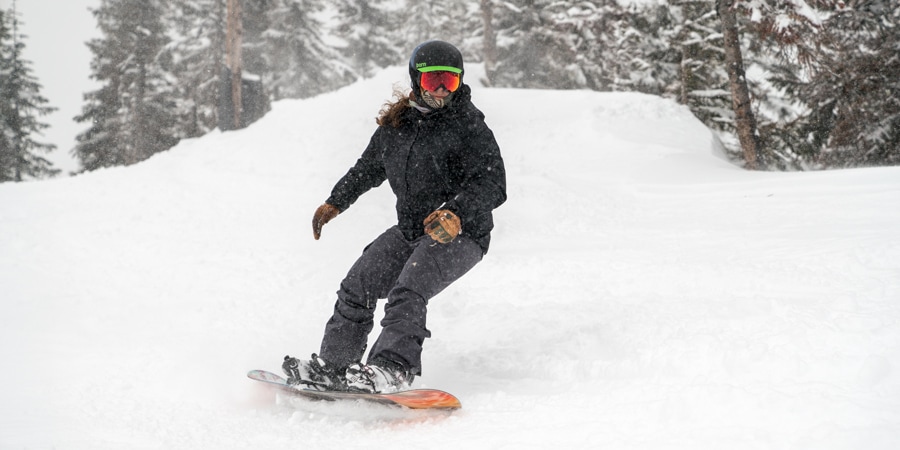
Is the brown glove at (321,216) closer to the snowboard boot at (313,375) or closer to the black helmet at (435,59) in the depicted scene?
the snowboard boot at (313,375)

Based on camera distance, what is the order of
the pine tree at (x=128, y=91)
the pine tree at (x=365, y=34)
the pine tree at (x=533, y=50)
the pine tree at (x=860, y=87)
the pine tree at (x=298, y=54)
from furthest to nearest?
the pine tree at (x=365, y=34)
the pine tree at (x=298, y=54)
the pine tree at (x=128, y=91)
the pine tree at (x=533, y=50)
the pine tree at (x=860, y=87)

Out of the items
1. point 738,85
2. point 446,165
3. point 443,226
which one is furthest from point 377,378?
point 738,85

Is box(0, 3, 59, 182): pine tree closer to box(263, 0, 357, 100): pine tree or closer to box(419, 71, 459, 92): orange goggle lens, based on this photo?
box(263, 0, 357, 100): pine tree

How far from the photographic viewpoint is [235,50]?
18.9 metres

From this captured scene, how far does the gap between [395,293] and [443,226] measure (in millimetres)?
518

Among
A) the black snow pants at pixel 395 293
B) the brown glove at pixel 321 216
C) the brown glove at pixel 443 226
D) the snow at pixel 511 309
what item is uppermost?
the brown glove at pixel 443 226

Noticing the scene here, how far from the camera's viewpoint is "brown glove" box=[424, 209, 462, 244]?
3.18 metres

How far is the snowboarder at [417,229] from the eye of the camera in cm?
337

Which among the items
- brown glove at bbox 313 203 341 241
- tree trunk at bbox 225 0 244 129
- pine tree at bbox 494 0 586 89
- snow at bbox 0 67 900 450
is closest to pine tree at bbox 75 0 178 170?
tree trunk at bbox 225 0 244 129

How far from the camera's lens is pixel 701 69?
699 inches

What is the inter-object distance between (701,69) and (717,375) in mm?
16474

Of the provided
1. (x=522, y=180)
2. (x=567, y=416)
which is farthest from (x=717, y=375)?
(x=522, y=180)

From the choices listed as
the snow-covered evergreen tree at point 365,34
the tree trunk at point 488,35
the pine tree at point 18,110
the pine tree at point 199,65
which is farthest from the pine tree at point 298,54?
the pine tree at point 18,110

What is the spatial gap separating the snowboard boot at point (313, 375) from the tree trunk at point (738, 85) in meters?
12.1
